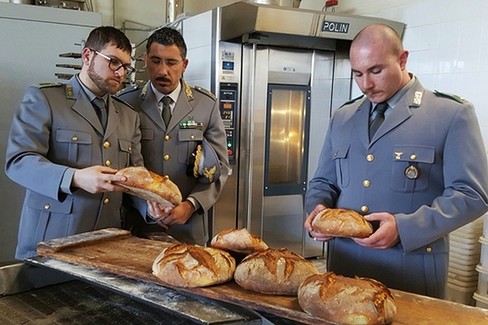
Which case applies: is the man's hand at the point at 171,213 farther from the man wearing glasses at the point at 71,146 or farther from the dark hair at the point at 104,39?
the dark hair at the point at 104,39

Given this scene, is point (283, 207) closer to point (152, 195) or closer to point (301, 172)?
point (301, 172)

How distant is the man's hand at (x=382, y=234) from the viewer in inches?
51.6

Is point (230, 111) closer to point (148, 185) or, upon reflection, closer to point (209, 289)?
point (148, 185)

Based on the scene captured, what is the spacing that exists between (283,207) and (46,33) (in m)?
2.13

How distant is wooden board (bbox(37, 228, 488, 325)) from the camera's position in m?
0.96

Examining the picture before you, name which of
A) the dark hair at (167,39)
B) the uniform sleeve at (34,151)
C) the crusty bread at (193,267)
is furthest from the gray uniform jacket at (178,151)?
the crusty bread at (193,267)

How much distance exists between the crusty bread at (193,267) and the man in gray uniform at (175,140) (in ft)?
2.81

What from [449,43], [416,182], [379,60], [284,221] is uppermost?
[449,43]

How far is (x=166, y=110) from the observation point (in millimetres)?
2104

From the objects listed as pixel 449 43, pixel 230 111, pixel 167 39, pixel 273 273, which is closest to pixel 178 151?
pixel 167 39

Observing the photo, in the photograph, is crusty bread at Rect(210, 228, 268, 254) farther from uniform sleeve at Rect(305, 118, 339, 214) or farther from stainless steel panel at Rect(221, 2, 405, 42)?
stainless steel panel at Rect(221, 2, 405, 42)

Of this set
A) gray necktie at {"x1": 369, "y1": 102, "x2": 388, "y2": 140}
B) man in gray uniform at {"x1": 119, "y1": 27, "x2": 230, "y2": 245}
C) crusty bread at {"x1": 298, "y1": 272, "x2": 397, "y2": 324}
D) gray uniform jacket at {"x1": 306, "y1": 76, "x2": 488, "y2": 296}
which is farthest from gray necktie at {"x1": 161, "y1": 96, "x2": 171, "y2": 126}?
crusty bread at {"x1": 298, "y1": 272, "x2": 397, "y2": 324}

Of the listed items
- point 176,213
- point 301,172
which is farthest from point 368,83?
point 301,172

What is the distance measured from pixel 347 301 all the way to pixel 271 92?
8.75 feet
